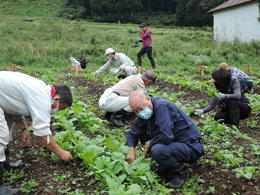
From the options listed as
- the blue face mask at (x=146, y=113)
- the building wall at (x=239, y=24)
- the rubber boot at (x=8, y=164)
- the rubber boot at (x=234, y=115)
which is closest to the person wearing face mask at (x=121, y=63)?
the rubber boot at (x=234, y=115)

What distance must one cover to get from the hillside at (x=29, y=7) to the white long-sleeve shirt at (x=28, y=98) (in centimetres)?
3542

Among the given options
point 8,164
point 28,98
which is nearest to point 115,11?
point 8,164

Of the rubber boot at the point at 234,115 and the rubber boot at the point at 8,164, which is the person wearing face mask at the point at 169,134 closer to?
the rubber boot at the point at 8,164

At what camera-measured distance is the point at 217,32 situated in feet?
64.4

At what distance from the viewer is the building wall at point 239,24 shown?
1627cm

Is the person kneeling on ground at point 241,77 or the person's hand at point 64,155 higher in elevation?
the person kneeling on ground at point 241,77

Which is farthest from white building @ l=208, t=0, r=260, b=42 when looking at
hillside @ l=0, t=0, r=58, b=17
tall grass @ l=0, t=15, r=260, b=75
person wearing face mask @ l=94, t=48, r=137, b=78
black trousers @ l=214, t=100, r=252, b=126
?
hillside @ l=0, t=0, r=58, b=17

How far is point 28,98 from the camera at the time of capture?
7.98ft

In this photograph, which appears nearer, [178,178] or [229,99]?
[178,178]

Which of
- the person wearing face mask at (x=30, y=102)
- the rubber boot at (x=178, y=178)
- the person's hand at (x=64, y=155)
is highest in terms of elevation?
the person wearing face mask at (x=30, y=102)

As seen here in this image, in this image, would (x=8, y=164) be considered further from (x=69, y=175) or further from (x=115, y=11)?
(x=115, y=11)

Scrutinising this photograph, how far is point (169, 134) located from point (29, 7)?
137ft

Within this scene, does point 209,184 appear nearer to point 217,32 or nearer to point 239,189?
point 239,189

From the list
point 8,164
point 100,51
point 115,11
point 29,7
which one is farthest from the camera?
point 115,11
